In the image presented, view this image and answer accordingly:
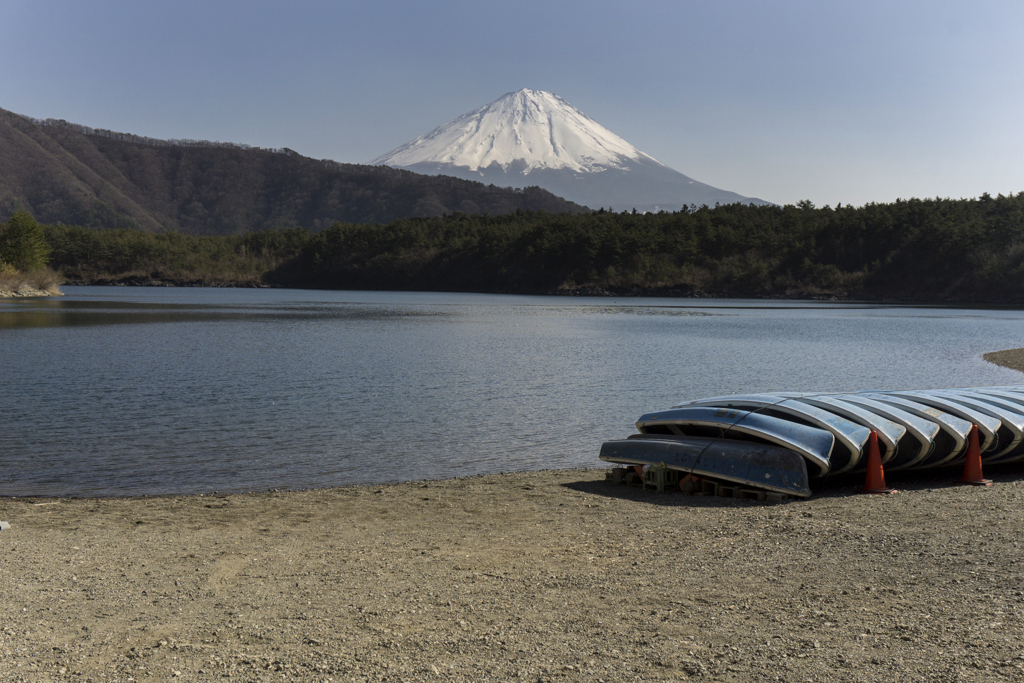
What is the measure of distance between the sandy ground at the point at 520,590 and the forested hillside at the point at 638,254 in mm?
108995

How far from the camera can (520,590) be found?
6398 mm

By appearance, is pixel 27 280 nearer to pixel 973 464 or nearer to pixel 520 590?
pixel 973 464

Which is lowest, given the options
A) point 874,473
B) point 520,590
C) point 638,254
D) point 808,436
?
point 520,590

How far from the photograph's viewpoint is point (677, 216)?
145125 millimetres

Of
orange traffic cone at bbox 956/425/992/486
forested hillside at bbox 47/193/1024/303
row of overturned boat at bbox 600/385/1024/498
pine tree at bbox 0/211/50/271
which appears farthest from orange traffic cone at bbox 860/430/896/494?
forested hillside at bbox 47/193/1024/303

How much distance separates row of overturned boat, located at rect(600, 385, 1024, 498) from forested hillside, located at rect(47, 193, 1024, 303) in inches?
4080

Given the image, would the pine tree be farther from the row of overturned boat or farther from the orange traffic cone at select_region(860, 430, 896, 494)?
the orange traffic cone at select_region(860, 430, 896, 494)

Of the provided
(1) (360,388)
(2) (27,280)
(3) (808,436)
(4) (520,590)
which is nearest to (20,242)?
(2) (27,280)

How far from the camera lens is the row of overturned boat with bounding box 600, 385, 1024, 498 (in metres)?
10.4

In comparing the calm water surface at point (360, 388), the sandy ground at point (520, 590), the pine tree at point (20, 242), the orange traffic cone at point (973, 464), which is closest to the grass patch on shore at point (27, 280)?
the pine tree at point (20, 242)

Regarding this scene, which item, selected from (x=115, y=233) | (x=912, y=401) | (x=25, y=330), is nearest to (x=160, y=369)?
(x=25, y=330)

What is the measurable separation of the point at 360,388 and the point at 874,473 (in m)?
14.7

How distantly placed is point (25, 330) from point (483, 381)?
26916 mm

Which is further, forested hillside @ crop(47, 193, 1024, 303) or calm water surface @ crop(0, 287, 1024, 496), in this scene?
forested hillside @ crop(47, 193, 1024, 303)
